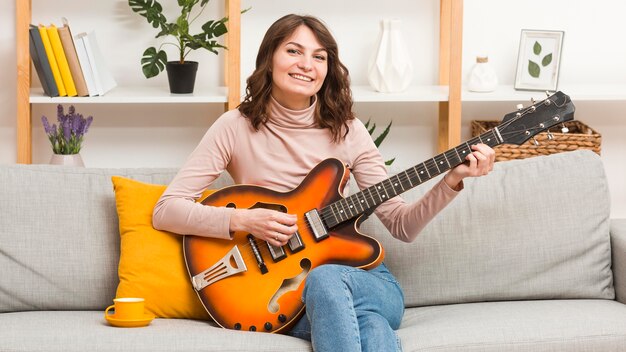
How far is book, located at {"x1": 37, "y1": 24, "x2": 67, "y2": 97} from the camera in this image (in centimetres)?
321

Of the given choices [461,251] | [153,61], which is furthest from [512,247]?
[153,61]

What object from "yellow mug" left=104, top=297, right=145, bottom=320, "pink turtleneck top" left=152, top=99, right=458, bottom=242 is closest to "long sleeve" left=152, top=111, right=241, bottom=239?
"pink turtleneck top" left=152, top=99, right=458, bottom=242

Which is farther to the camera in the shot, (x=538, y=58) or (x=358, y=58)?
(x=358, y=58)

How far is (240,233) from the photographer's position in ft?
7.97

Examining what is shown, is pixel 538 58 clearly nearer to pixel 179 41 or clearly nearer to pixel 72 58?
pixel 179 41

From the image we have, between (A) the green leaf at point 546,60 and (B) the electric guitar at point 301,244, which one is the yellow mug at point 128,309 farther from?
(A) the green leaf at point 546,60

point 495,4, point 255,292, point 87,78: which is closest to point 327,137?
point 255,292

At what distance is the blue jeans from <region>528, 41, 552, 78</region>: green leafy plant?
1.45 metres

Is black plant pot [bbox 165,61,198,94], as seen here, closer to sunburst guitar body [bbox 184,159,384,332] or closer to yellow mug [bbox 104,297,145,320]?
sunburst guitar body [bbox 184,159,384,332]

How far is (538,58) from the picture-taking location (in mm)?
3525

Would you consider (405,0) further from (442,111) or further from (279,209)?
(279,209)

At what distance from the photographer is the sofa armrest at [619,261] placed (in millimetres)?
2596

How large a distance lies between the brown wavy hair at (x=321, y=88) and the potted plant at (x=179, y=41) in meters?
0.76

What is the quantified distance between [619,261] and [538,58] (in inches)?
43.7
